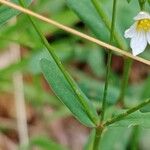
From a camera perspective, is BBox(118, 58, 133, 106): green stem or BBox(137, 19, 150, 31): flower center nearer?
BBox(137, 19, 150, 31): flower center

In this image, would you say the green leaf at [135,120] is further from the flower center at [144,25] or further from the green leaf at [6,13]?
the green leaf at [6,13]

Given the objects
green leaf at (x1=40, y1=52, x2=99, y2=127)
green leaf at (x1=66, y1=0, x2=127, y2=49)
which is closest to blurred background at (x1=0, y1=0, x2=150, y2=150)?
green leaf at (x1=66, y1=0, x2=127, y2=49)

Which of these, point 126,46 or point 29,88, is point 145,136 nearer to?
point 29,88

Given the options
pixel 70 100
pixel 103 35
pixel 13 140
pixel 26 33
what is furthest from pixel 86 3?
pixel 13 140

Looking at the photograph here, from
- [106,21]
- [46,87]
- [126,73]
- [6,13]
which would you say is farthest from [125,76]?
[46,87]

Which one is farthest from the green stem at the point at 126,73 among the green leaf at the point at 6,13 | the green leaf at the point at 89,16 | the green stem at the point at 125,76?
the green leaf at the point at 6,13

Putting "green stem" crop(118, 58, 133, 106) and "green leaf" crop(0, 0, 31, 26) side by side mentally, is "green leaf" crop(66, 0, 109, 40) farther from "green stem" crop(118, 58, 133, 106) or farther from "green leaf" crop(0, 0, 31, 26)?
"green leaf" crop(0, 0, 31, 26)
